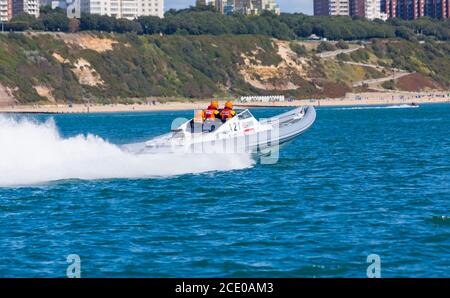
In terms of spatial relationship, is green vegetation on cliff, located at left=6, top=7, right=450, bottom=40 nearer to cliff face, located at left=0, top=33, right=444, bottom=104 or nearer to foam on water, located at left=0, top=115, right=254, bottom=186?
cliff face, located at left=0, top=33, right=444, bottom=104

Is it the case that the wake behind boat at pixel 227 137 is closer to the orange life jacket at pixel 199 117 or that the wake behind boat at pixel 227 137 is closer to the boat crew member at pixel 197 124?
the boat crew member at pixel 197 124

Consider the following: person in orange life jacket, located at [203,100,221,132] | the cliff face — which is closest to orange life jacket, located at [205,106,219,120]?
person in orange life jacket, located at [203,100,221,132]

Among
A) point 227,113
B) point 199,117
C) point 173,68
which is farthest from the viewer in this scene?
point 173,68

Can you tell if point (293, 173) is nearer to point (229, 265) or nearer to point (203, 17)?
point (229, 265)

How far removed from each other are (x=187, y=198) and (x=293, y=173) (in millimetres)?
7420

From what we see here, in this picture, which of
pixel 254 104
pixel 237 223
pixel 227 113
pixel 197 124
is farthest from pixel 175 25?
pixel 237 223

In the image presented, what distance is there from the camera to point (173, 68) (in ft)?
518

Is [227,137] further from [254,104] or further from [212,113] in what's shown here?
[254,104]

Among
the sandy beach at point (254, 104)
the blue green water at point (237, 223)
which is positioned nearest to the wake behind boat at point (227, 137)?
the blue green water at point (237, 223)

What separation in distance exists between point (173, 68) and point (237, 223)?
449 feet

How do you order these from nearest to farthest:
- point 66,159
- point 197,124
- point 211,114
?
point 66,159, point 197,124, point 211,114

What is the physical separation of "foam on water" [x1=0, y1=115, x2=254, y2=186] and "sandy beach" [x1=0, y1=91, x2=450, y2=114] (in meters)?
96.8

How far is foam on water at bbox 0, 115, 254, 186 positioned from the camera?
2914 cm

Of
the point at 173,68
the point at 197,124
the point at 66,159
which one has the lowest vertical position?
the point at 66,159
